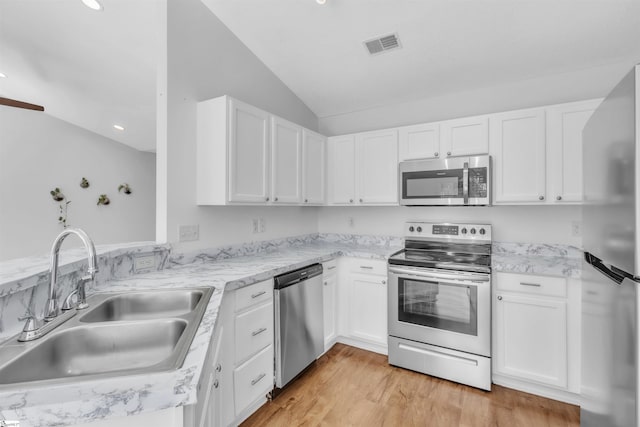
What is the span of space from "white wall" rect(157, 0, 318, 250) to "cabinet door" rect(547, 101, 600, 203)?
97.6 inches

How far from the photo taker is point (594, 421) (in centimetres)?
127

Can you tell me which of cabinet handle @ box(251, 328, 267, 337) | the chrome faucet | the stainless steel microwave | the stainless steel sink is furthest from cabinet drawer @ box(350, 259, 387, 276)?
the chrome faucet

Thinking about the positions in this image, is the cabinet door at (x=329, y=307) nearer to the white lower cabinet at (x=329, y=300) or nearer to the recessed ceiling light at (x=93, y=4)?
the white lower cabinet at (x=329, y=300)

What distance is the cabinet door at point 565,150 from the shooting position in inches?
87.0

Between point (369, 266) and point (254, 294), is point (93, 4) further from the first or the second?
point (369, 266)

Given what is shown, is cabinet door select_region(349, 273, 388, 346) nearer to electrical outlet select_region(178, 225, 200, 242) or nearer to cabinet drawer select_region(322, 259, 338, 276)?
cabinet drawer select_region(322, 259, 338, 276)

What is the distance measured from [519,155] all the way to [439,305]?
142 centimetres

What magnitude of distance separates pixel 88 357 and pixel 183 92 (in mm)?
1779

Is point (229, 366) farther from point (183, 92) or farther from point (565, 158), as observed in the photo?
point (565, 158)

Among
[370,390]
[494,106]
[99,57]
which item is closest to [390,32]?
[494,106]

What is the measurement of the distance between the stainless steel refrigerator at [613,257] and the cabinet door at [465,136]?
118 centimetres

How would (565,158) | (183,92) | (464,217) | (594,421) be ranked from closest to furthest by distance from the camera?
(594,421) → (183,92) → (565,158) → (464,217)

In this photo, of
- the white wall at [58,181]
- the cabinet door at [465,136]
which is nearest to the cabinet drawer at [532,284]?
the cabinet door at [465,136]

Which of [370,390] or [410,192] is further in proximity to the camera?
[410,192]
